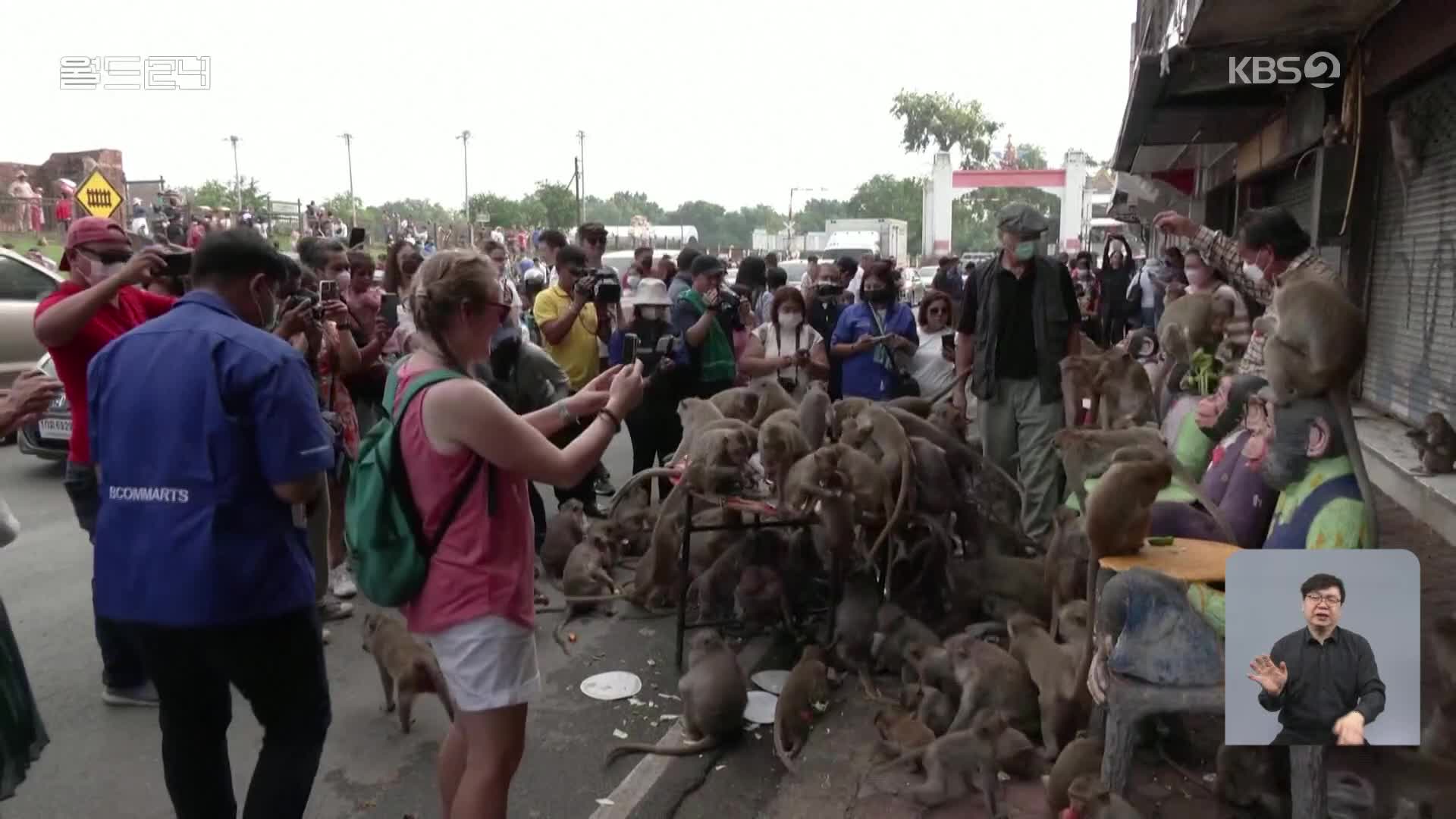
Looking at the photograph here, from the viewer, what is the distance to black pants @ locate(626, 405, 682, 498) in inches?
294

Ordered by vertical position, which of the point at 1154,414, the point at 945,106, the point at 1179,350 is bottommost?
the point at 1154,414

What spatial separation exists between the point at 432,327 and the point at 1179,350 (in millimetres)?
3714

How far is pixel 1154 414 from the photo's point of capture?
5.47 meters

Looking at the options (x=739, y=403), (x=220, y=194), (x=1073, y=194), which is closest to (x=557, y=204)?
(x=220, y=194)

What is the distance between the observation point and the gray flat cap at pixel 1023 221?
5.75 meters

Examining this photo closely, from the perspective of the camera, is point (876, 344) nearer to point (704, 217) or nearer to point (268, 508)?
point (268, 508)

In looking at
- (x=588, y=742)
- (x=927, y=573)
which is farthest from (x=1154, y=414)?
(x=588, y=742)

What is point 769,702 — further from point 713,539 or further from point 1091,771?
point 1091,771

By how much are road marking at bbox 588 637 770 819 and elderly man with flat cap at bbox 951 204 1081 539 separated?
8.60ft

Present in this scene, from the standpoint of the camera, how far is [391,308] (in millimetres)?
7750

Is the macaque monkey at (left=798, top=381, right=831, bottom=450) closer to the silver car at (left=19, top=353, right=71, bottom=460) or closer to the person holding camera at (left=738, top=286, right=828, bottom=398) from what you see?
the person holding camera at (left=738, top=286, right=828, bottom=398)

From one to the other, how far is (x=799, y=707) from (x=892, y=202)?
7816 cm

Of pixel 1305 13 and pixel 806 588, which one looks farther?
pixel 1305 13

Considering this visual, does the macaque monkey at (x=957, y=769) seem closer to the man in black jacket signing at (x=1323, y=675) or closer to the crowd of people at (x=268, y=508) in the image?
the crowd of people at (x=268, y=508)
